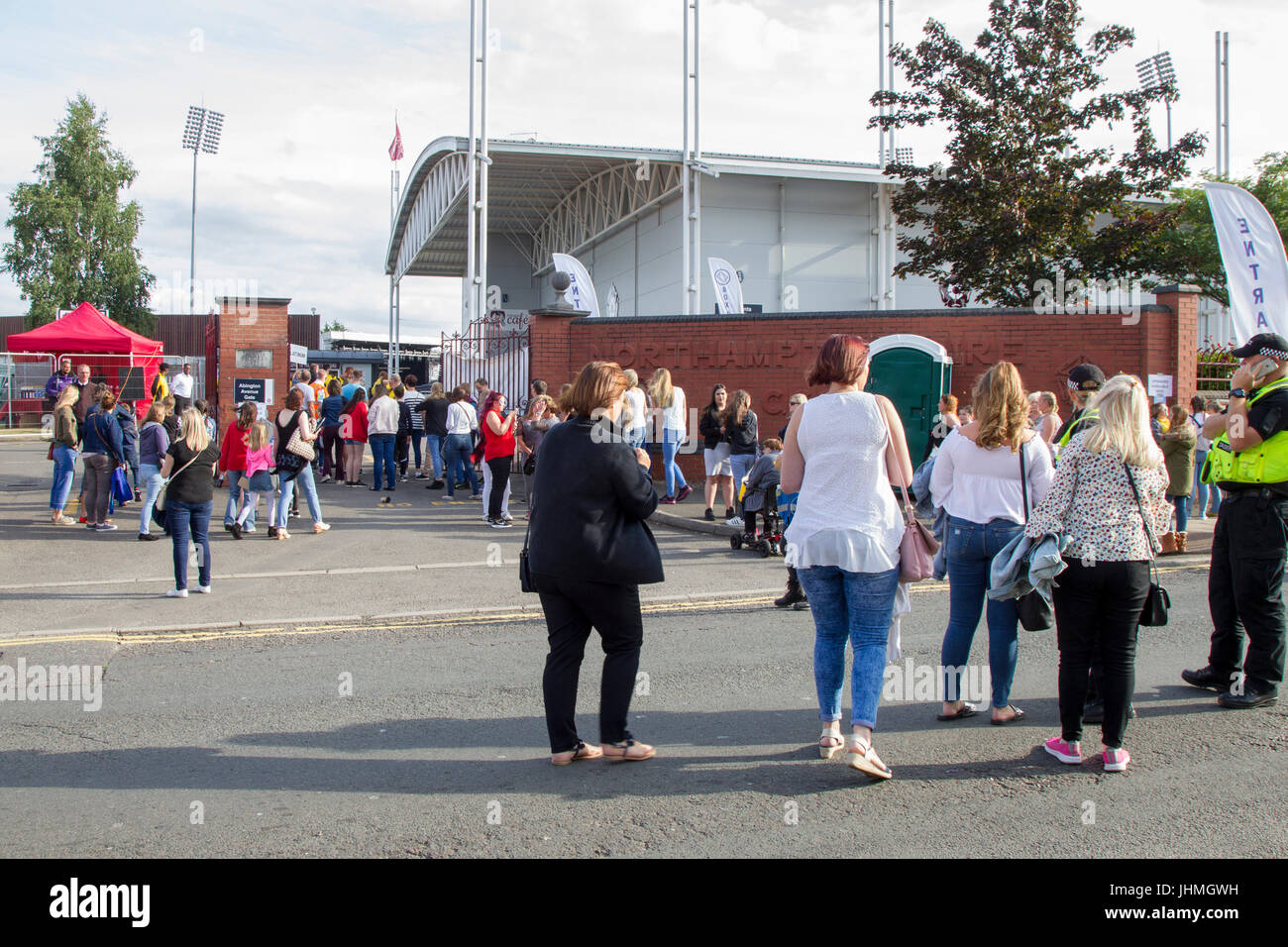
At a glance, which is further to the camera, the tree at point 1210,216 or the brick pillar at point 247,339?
the tree at point 1210,216

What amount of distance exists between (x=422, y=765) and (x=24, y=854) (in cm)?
161

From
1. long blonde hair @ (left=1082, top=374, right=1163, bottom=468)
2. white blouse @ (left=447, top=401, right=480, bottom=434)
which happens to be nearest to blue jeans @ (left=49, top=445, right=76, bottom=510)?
white blouse @ (left=447, top=401, right=480, bottom=434)

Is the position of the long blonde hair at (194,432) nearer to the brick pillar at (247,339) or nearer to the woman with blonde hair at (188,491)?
the woman with blonde hair at (188,491)

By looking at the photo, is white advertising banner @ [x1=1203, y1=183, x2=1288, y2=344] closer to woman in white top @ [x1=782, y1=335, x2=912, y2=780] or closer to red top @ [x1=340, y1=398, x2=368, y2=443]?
woman in white top @ [x1=782, y1=335, x2=912, y2=780]

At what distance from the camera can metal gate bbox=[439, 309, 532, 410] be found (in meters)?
18.4

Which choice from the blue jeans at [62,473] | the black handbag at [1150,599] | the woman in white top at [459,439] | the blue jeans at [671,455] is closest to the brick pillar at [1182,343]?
the blue jeans at [671,455]

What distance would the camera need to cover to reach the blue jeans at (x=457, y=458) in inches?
640

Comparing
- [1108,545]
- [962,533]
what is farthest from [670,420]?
[1108,545]

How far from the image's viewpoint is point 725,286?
22984 mm

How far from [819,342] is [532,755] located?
1330cm

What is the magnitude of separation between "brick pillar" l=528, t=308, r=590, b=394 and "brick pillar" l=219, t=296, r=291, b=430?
14.5ft

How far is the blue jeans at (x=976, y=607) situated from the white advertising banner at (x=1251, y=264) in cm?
1024

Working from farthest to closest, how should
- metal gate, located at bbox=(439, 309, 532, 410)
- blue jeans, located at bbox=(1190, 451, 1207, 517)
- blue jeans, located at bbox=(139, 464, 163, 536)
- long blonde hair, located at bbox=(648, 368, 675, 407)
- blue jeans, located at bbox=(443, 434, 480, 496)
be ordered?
metal gate, located at bbox=(439, 309, 532, 410) < blue jeans, located at bbox=(443, 434, 480, 496) < blue jeans, located at bbox=(1190, 451, 1207, 517) < long blonde hair, located at bbox=(648, 368, 675, 407) < blue jeans, located at bbox=(139, 464, 163, 536)
